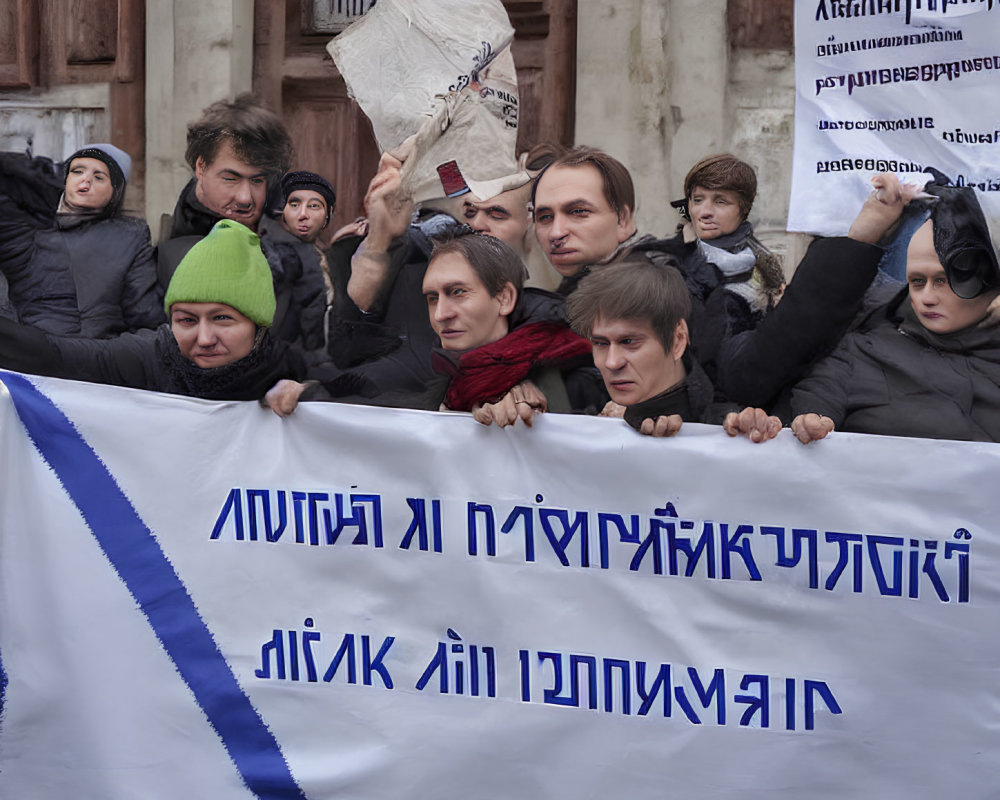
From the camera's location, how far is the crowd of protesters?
2.88m

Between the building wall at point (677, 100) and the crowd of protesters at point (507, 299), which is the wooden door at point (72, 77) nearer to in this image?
the crowd of protesters at point (507, 299)

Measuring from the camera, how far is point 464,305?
311cm

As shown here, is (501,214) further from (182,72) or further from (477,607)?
(182,72)

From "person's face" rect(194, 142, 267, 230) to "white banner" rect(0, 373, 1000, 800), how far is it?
2.32 feet

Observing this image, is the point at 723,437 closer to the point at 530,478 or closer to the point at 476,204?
the point at 530,478

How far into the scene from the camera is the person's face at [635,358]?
292 cm

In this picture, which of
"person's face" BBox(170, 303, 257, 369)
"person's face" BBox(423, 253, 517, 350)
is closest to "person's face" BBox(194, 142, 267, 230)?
"person's face" BBox(170, 303, 257, 369)

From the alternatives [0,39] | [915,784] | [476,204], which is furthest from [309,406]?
[0,39]

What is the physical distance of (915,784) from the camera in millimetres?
2793

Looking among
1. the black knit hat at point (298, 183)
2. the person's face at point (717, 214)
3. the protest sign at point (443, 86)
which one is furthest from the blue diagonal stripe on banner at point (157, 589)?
the person's face at point (717, 214)

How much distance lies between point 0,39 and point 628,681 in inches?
166

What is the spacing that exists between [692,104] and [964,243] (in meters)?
1.98

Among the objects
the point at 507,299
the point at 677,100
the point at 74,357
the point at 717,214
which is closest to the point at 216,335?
the point at 74,357

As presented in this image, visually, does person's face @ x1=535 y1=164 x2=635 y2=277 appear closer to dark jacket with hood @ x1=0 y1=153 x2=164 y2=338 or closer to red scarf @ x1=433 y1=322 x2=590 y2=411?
red scarf @ x1=433 y1=322 x2=590 y2=411
